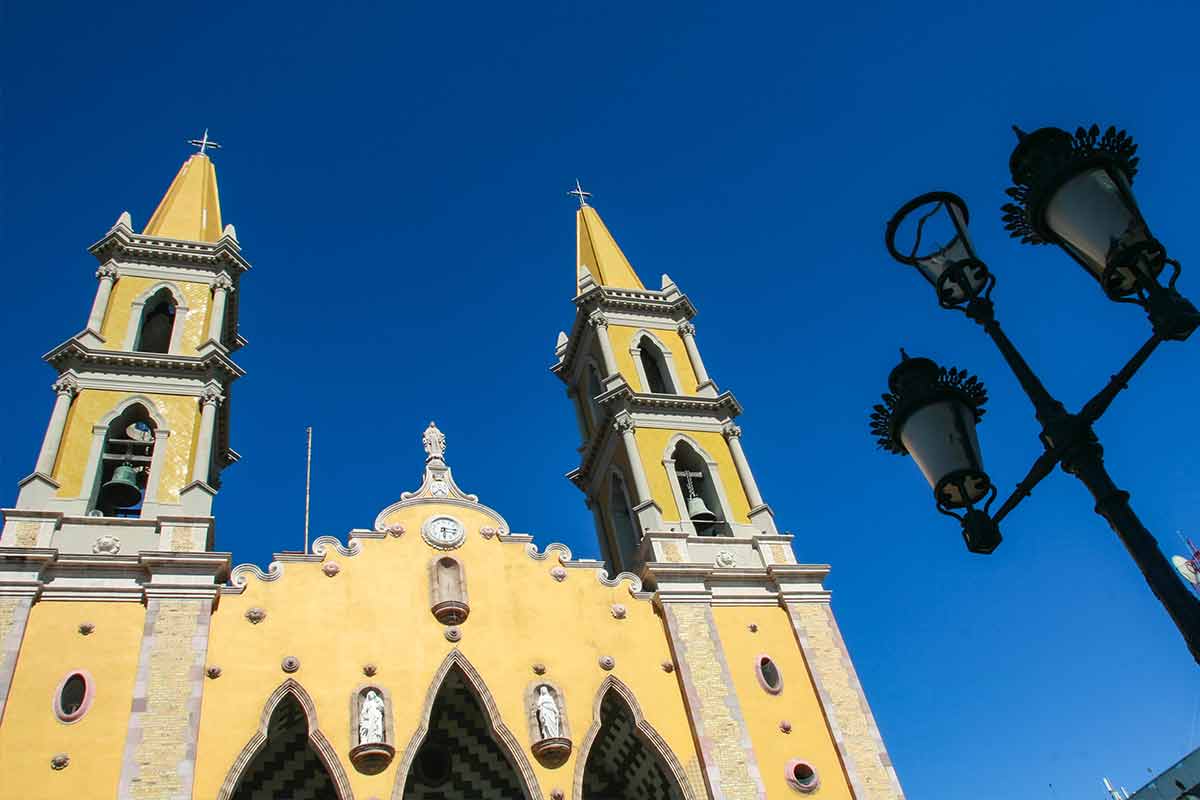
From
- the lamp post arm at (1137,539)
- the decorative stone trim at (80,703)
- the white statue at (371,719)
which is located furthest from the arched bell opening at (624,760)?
the lamp post arm at (1137,539)

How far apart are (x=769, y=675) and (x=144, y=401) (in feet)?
42.9

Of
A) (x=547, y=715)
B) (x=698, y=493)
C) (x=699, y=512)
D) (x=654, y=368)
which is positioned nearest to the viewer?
(x=547, y=715)

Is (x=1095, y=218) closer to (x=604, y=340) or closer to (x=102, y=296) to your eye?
(x=604, y=340)

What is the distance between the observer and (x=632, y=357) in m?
25.0

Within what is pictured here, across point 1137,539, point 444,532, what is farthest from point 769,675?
point 1137,539

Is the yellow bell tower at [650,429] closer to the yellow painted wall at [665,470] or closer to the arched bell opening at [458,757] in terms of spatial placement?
the yellow painted wall at [665,470]

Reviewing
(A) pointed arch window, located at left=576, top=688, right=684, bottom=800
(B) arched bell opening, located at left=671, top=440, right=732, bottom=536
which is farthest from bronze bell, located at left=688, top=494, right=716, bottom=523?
(A) pointed arch window, located at left=576, top=688, right=684, bottom=800

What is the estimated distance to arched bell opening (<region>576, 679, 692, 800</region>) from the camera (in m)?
17.2

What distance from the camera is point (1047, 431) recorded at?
5.60 metres

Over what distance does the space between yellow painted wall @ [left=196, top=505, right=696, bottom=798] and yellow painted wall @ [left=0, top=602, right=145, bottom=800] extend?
1.26 m

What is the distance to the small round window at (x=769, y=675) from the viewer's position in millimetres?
18750

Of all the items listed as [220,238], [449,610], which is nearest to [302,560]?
[449,610]

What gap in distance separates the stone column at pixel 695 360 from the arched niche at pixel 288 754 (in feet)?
39.0

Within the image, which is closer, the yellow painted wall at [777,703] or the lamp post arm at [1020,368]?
the lamp post arm at [1020,368]
